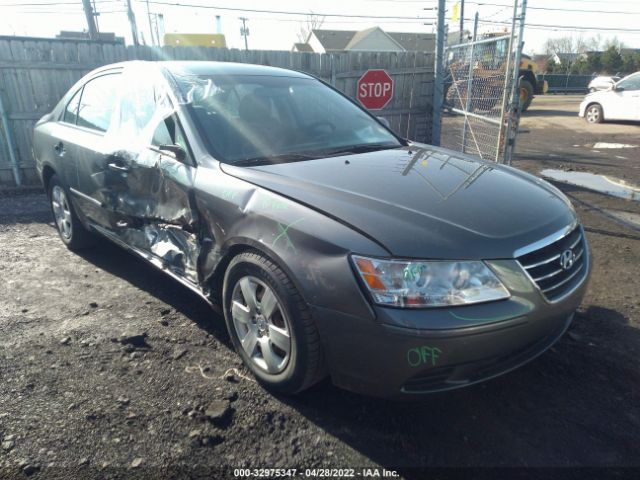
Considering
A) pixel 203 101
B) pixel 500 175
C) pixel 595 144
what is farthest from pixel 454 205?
pixel 595 144

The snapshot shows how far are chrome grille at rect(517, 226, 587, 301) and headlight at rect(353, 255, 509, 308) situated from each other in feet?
0.81

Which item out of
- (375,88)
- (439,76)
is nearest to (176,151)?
(439,76)

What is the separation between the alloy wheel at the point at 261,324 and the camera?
241 centimetres

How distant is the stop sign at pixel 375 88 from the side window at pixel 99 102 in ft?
18.9

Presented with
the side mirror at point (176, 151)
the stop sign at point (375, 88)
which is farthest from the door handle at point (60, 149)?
the stop sign at point (375, 88)

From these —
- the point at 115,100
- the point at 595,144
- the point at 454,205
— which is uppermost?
the point at 115,100

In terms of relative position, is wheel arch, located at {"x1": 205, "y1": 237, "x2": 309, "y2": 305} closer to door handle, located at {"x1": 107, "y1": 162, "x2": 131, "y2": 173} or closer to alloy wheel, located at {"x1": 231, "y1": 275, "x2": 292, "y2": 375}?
alloy wheel, located at {"x1": 231, "y1": 275, "x2": 292, "y2": 375}

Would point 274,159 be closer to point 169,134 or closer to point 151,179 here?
point 169,134

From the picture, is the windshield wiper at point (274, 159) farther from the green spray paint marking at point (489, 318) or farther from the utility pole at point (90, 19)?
the utility pole at point (90, 19)

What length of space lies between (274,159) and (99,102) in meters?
2.08

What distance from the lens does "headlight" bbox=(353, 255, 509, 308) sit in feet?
6.55

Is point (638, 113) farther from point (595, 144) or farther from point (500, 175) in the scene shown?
point (500, 175)

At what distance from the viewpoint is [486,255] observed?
207 centimetres

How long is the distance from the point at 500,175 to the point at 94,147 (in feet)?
9.95
